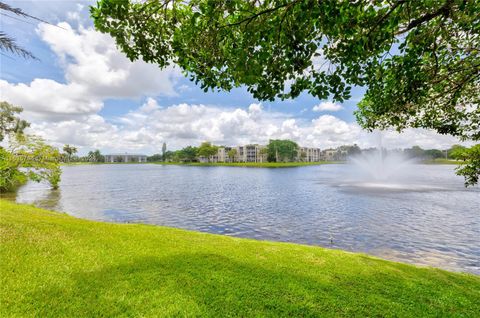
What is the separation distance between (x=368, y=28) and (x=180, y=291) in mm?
7146

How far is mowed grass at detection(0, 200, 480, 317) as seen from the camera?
206 inches

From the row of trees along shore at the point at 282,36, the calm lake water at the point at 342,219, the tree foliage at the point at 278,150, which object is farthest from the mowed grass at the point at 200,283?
the tree foliage at the point at 278,150

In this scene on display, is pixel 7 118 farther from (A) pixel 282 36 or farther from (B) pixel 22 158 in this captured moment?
(A) pixel 282 36

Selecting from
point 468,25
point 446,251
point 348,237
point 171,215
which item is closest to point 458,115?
point 468,25

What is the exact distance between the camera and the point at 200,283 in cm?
621

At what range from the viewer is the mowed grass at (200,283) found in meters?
5.23

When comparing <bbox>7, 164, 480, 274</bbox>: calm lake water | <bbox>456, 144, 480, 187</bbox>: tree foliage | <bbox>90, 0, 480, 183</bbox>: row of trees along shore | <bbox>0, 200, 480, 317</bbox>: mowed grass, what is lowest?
<bbox>7, 164, 480, 274</bbox>: calm lake water

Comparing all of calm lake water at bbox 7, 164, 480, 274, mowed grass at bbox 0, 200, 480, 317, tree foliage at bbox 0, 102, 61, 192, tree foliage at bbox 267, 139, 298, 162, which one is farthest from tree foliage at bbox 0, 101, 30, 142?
tree foliage at bbox 267, 139, 298, 162

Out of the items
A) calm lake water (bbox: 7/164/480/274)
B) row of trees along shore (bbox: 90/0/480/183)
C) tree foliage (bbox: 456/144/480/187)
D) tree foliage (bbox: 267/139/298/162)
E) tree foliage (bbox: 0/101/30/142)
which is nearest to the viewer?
row of trees along shore (bbox: 90/0/480/183)

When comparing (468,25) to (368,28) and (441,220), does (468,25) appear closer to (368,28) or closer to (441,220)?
(368,28)

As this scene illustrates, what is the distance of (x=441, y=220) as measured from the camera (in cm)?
2164

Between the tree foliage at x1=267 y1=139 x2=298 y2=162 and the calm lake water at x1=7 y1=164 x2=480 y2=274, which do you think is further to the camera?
the tree foliage at x1=267 y1=139 x2=298 y2=162

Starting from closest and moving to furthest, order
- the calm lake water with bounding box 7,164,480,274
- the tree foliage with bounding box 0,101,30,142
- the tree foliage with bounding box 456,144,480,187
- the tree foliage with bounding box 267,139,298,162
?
1. the tree foliage with bounding box 456,144,480,187
2. the calm lake water with bounding box 7,164,480,274
3. the tree foliage with bounding box 0,101,30,142
4. the tree foliage with bounding box 267,139,298,162

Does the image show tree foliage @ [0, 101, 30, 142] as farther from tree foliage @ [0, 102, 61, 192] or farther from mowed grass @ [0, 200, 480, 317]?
mowed grass @ [0, 200, 480, 317]
